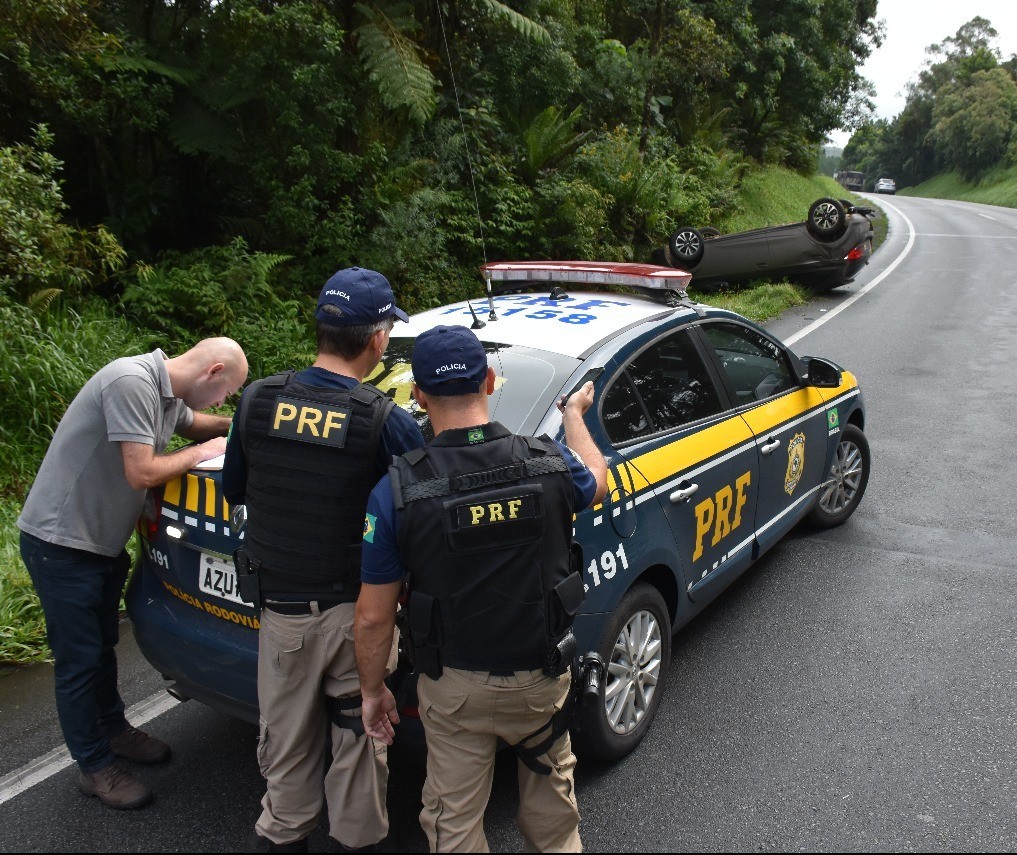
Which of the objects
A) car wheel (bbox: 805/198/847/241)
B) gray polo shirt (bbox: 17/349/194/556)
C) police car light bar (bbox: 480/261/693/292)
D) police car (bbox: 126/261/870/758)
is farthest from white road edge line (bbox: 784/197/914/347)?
gray polo shirt (bbox: 17/349/194/556)

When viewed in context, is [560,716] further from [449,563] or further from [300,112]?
[300,112]

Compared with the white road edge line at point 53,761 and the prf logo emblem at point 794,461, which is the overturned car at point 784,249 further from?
the white road edge line at point 53,761

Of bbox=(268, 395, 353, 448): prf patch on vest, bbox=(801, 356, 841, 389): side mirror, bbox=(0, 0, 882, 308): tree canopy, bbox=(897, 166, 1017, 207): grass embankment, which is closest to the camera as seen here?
bbox=(268, 395, 353, 448): prf patch on vest

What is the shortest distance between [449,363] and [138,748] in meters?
2.14

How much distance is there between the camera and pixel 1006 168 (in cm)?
6084

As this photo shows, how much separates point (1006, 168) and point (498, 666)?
233ft

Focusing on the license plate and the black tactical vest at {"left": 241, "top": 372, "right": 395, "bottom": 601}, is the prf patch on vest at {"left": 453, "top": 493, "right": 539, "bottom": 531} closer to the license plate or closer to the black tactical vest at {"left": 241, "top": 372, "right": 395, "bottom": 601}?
the black tactical vest at {"left": 241, "top": 372, "right": 395, "bottom": 601}

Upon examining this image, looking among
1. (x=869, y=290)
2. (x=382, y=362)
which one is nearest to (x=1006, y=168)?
(x=869, y=290)

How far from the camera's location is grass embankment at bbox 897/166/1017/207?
177ft

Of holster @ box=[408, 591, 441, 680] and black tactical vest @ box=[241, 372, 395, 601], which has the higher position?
black tactical vest @ box=[241, 372, 395, 601]

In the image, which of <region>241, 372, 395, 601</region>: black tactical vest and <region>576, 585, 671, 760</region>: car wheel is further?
<region>576, 585, 671, 760</region>: car wheel

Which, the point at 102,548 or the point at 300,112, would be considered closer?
the point at 102,548

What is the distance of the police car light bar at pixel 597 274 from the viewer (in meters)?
4.02

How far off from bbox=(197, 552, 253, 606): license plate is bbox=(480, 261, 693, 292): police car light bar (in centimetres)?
175
